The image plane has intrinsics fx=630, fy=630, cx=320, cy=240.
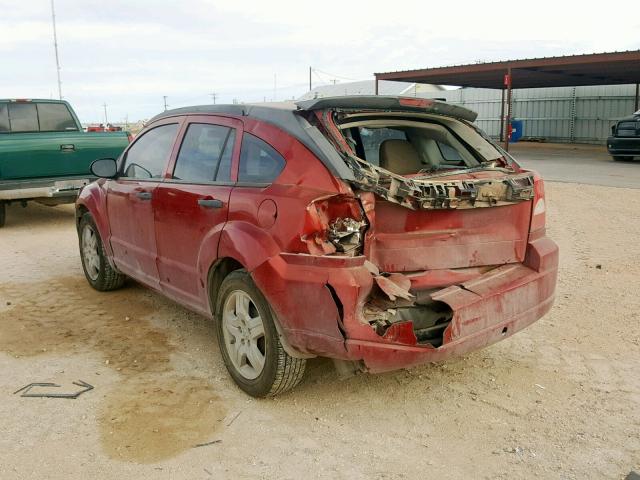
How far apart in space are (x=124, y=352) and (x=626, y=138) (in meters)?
18.4

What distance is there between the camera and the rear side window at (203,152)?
4094 mm

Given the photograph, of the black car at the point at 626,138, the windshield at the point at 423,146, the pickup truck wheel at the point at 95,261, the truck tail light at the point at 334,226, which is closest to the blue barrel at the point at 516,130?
the black car at the point at 626,138

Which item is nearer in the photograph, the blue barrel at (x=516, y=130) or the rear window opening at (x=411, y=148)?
the rear window opening at (x=411, y=148)

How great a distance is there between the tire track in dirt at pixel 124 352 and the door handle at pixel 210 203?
1.14m

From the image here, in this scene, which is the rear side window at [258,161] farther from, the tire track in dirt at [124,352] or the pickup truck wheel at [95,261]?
the pickup truck wheel at [95,261]

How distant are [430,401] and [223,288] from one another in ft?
4.67

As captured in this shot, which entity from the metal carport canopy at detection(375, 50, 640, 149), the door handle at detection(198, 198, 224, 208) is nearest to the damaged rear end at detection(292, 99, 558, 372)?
the door handle at detection(198, 198, 224, 208)

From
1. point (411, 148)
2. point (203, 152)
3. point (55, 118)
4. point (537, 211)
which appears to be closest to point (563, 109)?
point (55, 118)

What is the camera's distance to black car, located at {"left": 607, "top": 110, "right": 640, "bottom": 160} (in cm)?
1870

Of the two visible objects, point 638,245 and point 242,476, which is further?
point 638,245

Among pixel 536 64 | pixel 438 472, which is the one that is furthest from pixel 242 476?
pixel 536 64

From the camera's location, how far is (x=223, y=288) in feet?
12.7

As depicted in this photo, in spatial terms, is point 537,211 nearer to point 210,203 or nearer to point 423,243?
point 423,243

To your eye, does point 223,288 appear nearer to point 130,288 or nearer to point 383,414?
point 383,414
